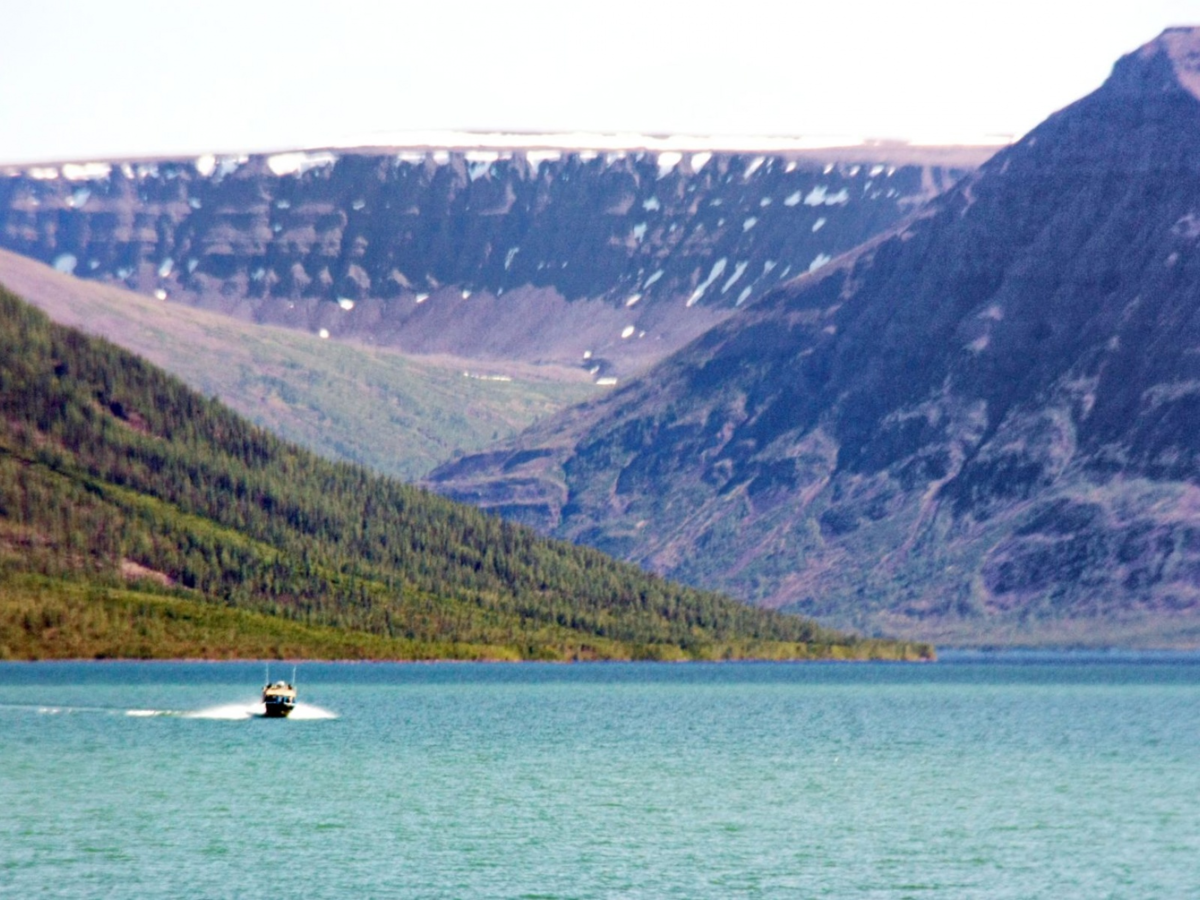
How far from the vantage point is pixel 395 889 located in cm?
10531

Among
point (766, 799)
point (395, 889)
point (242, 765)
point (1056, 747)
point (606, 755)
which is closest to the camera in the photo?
point (395, 889)

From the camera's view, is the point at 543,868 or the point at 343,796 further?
the point at 343,796

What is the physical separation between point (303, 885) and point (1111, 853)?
41.7 m

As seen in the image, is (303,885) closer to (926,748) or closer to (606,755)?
(606,755)

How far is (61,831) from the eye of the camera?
12306cm

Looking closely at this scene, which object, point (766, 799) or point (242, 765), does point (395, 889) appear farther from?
point (242, 765)

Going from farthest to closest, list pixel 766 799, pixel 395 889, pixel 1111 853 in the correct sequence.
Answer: pixel 766 799
pixel 1111 853
pixel 395 889

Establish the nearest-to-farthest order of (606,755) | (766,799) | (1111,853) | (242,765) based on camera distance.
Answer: (1111,853) < (766,799) < (242,765) < (606,755)

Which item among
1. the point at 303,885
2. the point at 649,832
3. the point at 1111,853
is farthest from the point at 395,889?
the point at 1111,853

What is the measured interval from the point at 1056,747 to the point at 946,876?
79.1m

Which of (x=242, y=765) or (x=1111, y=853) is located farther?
(x=242, y=765)

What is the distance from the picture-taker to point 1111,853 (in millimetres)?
119312

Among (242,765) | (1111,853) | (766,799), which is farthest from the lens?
(242,765)

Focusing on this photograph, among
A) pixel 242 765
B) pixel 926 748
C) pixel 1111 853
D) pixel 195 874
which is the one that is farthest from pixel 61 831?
pixel 926 748
